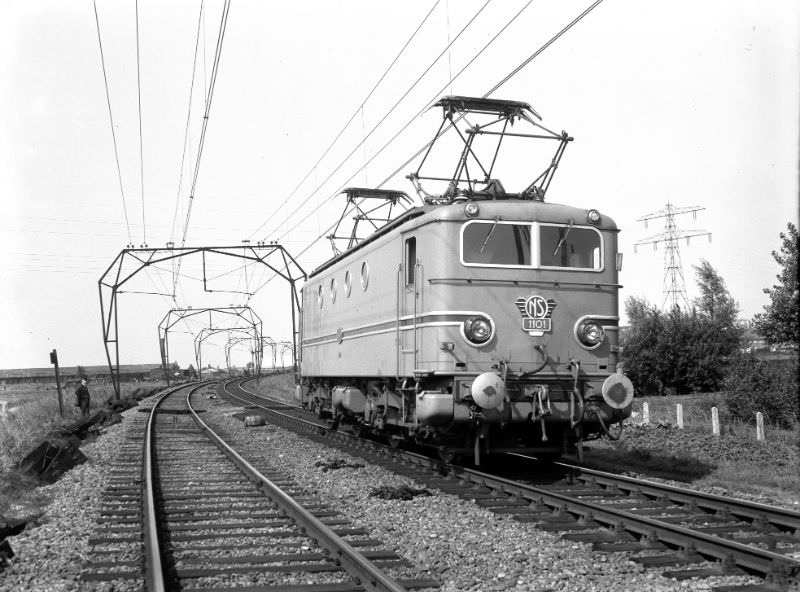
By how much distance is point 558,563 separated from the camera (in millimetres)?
6664

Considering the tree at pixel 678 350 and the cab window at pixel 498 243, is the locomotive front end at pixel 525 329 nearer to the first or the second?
the cab window at pixel 498 243

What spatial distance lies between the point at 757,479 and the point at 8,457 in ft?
44.8

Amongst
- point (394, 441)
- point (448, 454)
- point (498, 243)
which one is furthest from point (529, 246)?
point (394, 441)

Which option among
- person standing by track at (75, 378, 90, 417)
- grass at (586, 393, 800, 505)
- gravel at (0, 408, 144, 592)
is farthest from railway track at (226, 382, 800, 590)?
person standing by track at (75, 378, 90, 417)

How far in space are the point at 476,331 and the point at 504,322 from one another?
1.42 ft

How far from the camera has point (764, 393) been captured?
78.3ft

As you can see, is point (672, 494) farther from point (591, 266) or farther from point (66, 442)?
point (66, 442)

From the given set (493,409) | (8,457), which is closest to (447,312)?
(493,409)

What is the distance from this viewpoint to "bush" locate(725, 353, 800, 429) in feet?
77.6

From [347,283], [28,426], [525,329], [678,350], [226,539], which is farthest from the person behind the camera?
[678,350]

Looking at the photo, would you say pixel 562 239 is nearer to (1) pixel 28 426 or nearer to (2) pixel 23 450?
(2) pixel 23 450

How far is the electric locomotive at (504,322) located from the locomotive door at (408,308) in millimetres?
22

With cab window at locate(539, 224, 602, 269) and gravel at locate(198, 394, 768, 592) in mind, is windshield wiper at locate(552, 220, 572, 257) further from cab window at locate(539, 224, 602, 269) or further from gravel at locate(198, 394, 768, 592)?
gravel at locate(198, 394, 768, 592)

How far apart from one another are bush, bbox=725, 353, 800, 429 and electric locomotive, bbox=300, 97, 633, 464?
1477 cm
